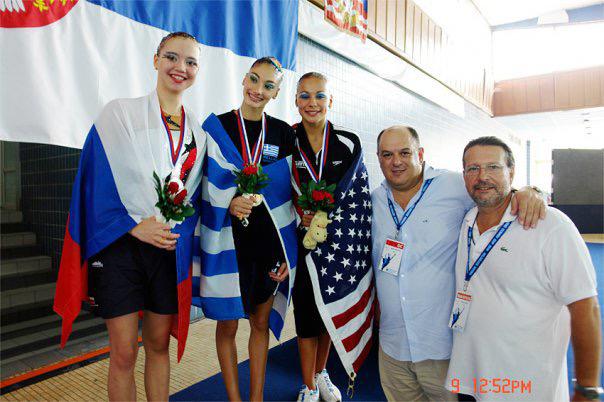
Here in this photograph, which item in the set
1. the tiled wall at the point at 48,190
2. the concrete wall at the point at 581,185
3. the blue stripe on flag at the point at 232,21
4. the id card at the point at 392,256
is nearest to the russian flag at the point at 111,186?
the id card at the point at 392,256

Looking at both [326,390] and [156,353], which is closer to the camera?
[156,353]

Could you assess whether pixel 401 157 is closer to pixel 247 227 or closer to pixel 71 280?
pixel 247 227

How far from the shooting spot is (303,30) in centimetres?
420

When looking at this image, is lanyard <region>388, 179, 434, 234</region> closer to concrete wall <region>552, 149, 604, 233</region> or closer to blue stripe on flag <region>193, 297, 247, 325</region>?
blue stripe on flag <region>193, 297, 247, 325</region>

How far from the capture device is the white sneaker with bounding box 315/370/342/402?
2193mm

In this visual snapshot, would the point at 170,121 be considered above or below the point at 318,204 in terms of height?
above

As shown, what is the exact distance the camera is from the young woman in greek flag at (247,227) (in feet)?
5.89

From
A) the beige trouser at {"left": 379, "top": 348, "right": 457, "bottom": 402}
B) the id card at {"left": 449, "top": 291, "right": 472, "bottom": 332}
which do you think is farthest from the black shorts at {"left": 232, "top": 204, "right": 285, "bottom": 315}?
the id card at {"left": 449, "top": 291, "right": 472, "bottom": 332}

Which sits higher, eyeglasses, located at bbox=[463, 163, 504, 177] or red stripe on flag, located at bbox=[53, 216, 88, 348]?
eyeglasses, located at bbox=[463, 163, 504, 177]

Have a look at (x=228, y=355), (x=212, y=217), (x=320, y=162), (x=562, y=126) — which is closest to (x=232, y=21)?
(x=320, y=162)

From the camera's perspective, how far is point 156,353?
1.66 m

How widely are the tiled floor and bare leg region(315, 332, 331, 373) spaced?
2.30 ft

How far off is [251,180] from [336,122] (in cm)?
333

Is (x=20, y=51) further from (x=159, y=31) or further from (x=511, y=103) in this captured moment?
(x=511, y=103)
